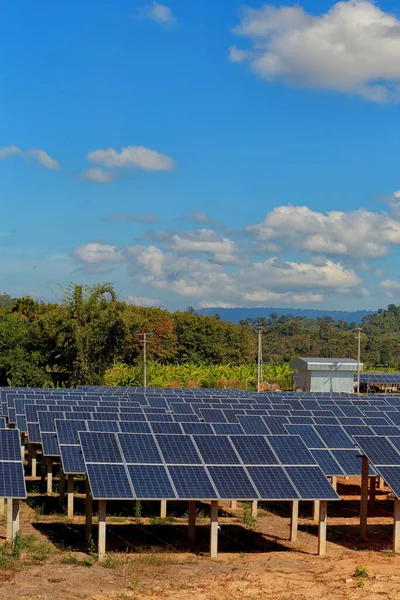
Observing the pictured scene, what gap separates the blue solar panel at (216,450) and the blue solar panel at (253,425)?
456 centimetres

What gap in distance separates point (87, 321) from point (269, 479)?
45079 mm

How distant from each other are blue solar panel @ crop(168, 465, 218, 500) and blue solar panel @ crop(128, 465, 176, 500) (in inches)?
7.7

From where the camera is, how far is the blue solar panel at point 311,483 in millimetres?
18516

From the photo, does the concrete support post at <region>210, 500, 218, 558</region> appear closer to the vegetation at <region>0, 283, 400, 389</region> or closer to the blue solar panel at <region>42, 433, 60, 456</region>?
the blue solar panel at <region>42, 433, 60, 456</region>

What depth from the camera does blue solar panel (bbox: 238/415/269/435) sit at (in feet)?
81.4

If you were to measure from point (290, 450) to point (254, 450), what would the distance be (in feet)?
3.41

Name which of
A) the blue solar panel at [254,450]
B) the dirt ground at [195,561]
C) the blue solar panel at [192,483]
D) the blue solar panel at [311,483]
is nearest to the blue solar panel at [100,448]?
the blue solar panel at [192,483]

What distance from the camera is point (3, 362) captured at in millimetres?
60156

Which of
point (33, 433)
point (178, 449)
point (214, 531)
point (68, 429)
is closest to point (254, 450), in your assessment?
point (178, 449)

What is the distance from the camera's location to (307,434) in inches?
938

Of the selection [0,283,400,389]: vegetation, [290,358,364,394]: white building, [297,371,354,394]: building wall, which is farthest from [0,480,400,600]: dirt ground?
[297,371,354,394]: building wall

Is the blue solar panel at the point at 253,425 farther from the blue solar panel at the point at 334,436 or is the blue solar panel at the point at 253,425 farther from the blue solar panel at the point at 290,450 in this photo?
the blue solar panel at the point at 290,450

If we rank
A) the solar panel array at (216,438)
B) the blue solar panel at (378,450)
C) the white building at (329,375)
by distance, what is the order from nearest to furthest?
the solar panel array at (216,438)
the blue solar panel at (378,450)
the white building at (329,375)

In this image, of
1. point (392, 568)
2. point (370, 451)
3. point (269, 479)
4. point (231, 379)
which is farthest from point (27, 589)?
point (231, 379)
